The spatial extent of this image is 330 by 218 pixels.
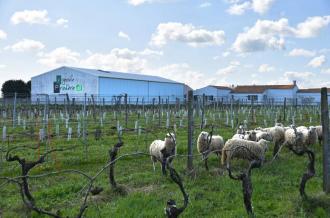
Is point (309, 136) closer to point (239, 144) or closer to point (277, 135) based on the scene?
point (277, 135)

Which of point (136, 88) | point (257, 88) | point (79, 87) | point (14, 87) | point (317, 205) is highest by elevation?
point (257, 88)

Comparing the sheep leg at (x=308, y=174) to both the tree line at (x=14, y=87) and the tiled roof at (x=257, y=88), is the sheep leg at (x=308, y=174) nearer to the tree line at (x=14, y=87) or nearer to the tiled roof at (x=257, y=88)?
the tree line at (x=14, y=87)

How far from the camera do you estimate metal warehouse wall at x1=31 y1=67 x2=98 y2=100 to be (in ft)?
201

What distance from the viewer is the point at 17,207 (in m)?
7.28

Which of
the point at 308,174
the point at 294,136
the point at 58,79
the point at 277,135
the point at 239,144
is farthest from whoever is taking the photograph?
the point at 58,79

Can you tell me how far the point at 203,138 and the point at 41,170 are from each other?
4.75m

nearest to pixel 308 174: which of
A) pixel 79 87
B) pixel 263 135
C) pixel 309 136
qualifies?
pixel 263 135

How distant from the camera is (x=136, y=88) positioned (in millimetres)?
68000

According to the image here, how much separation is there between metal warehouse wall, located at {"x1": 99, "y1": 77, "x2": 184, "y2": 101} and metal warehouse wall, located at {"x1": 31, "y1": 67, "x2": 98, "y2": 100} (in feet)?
5.44

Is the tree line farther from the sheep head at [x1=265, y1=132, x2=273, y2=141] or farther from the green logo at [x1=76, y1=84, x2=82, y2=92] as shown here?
the sheep head at [x1=265, y1=132, x2=273, y2=141]

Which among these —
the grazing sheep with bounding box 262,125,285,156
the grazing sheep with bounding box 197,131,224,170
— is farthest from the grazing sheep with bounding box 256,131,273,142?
the grazing sheep with bounding box 197,131,224,170

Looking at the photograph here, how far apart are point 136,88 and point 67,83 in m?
11.2

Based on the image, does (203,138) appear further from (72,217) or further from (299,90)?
(299,90)

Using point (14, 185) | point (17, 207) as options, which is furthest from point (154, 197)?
point (14, 185)
